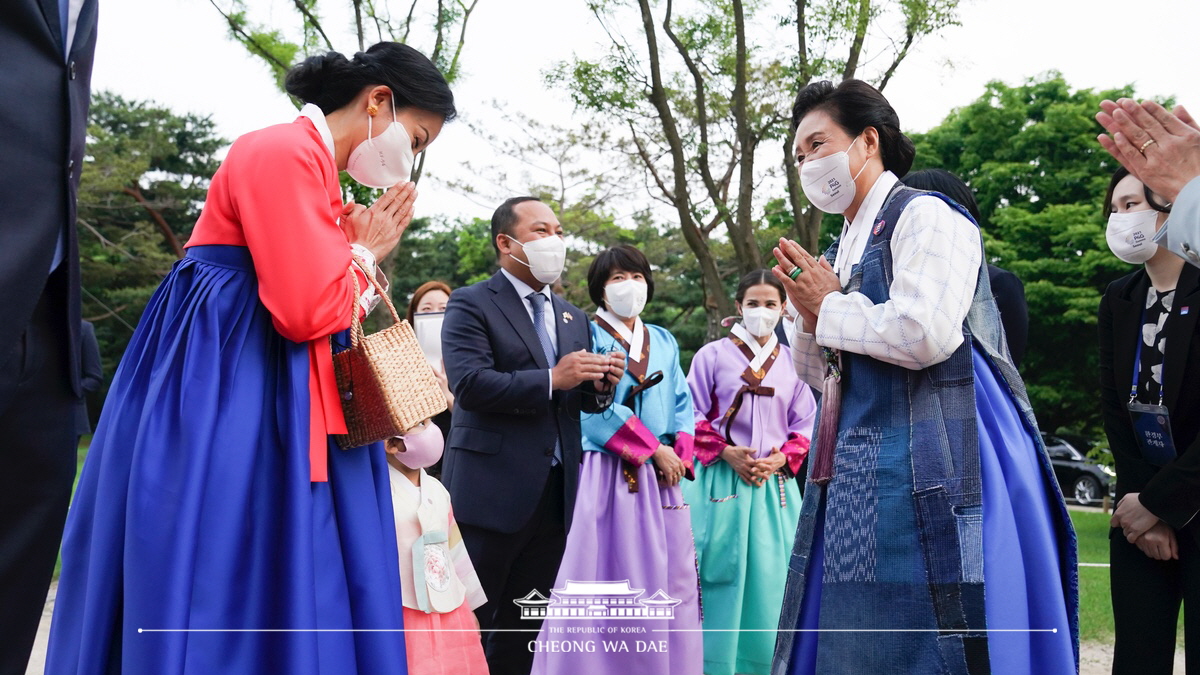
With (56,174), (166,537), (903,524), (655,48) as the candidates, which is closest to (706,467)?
(903,524)

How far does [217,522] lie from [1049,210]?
21931 millimetres

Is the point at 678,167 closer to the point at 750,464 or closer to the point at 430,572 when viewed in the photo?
the point at 750,464

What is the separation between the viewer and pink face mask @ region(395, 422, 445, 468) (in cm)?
326

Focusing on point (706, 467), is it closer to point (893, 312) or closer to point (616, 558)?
point (616, 558)

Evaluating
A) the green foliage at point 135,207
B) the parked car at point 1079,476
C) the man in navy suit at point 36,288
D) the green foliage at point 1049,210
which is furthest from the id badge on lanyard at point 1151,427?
the green foliage at point 135,207

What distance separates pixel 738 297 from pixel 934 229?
3.46m

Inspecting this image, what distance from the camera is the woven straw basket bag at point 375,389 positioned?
95.1 inches

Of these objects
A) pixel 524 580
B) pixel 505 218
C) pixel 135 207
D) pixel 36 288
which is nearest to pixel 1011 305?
pixel 505 218

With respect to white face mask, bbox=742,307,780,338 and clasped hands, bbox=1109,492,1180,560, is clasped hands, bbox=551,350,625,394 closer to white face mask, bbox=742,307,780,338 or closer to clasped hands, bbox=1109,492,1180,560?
white face mask, bbox=742,307,780,338

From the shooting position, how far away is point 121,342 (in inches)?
1072

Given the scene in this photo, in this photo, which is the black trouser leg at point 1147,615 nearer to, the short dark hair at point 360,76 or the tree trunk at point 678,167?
the short dark hair at point 360,76

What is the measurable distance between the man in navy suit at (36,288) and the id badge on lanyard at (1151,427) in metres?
3.28

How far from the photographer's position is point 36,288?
1.71m

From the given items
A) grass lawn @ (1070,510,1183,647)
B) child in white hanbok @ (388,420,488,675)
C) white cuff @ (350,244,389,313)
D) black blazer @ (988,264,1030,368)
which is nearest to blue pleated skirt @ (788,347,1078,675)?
child in white hanbok @ (388,420,488,675)
